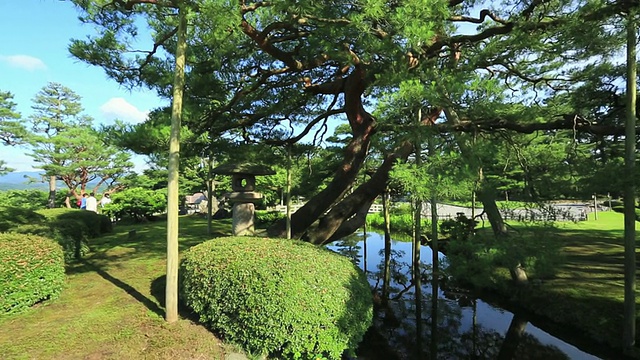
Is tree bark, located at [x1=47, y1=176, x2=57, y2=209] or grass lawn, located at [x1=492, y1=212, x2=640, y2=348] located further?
tree bark, located at [x1=47, y1=176, x2=57, y2=209]

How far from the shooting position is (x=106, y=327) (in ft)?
13.4

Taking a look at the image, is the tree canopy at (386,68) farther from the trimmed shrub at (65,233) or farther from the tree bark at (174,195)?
the trimmed shrub at (65,233)

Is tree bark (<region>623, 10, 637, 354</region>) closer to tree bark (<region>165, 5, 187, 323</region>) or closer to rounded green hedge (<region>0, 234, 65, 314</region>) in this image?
tree bark (<region>165, 5, 187, 323</region>)

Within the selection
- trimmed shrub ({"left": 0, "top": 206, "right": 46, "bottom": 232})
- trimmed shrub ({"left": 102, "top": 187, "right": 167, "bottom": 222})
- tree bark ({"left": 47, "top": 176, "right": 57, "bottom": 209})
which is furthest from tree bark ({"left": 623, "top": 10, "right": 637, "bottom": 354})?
tree bark ({"left": 47, "top": 176, "right": 57, "bottom": 209})

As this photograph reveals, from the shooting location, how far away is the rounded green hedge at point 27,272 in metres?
4.46

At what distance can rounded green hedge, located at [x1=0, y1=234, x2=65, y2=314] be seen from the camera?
4.46 m

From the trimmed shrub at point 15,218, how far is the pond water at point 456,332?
7484 mm

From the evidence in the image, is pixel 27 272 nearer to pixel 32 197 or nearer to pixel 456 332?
pixel 456 332

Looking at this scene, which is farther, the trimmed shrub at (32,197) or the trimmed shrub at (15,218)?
the trimmed shrub at (32,197)

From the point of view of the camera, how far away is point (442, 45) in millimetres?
5617

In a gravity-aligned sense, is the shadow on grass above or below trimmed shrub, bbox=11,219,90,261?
below

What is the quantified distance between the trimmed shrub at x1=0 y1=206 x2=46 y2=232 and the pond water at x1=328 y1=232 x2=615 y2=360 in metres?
7.48

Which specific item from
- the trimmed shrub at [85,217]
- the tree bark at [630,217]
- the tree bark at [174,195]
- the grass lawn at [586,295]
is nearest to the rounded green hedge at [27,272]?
the tree bark at [174,195]

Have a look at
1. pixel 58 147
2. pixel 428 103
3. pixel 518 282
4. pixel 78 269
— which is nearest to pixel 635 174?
pixel 428 103
